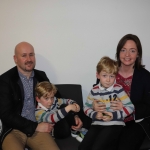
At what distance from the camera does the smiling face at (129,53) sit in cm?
243

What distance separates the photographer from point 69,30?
3039 mm

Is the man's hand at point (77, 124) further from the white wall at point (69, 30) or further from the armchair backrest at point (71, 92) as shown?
the white wall at point (69, 30)

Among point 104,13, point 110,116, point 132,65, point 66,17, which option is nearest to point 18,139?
point 110,116

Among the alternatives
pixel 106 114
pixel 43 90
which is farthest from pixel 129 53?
pixel 43 90

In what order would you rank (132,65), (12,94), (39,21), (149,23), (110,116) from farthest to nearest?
(149,23)
(39,21)
(132,65)
(12,94)
(110,116)

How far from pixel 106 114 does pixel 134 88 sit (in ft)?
1.64

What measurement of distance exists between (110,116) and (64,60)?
1.29 meters

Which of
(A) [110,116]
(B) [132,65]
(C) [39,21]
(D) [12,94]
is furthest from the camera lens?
(C) [39,21]

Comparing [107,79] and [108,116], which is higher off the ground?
[107,79]

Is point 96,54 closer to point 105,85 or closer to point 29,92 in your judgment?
point 105,85

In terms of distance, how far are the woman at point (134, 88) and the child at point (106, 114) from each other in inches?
→ 2.5

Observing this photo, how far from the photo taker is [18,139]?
218cm

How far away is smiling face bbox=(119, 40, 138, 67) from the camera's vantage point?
2.43 m

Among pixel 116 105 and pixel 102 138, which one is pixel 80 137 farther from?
pixel 116 105
